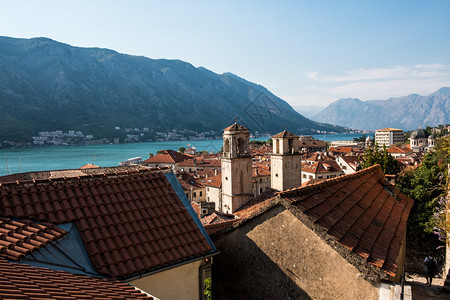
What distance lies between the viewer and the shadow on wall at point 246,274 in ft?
22.4

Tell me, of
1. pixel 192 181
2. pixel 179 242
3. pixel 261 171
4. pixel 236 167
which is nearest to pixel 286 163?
pixel 236 167

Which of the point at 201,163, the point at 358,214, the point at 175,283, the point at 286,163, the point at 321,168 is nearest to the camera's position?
the point at 175,283

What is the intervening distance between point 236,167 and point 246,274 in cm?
1361

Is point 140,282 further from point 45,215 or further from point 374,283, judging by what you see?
point 374,283

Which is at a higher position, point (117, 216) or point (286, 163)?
point (117, 216)

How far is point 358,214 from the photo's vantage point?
8.07 m

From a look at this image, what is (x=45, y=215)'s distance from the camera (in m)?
5.25

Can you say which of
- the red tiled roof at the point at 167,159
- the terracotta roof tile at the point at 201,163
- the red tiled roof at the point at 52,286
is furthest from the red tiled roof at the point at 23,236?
the red tiled roof at the point at 167,159

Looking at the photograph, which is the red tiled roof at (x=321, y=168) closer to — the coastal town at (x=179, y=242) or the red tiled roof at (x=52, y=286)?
the coastal town at (x=179, y=242)

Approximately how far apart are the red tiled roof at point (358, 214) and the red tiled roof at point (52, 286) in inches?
157

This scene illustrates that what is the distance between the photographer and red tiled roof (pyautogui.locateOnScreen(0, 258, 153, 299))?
9.44 feet

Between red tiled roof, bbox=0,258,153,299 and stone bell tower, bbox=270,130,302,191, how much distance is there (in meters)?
18.4

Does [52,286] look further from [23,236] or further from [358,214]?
[358,214]

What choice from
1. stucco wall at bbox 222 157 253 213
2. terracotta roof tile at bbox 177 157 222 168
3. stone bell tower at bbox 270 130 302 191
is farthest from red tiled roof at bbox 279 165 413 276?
terracotta roof tile at bbox 177 157 222 168
